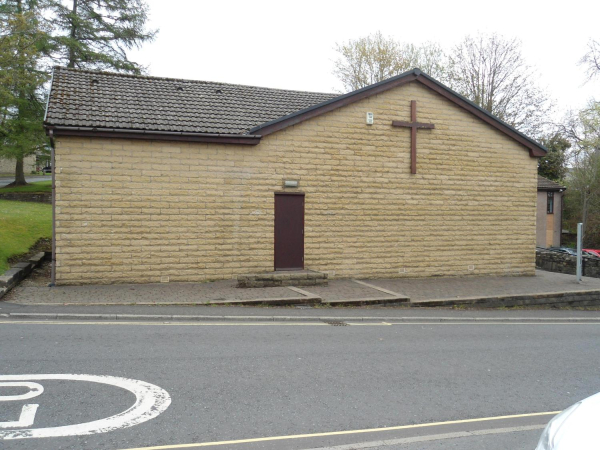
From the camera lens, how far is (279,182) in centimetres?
1503

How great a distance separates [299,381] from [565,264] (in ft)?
68.6

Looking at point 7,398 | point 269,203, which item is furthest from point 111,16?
point 7,398

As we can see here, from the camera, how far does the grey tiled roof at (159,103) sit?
44.1ft

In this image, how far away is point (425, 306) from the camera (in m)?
13.3

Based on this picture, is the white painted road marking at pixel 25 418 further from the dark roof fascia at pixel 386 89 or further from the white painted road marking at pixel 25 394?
the dark roof fascia at pixel 386 89

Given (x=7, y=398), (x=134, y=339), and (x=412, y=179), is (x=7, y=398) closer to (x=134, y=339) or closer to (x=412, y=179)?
(x=134, y=339)

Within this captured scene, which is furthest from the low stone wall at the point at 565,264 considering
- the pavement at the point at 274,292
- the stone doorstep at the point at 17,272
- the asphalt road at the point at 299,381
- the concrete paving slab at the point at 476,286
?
the stone doorstep at the point at 17,272

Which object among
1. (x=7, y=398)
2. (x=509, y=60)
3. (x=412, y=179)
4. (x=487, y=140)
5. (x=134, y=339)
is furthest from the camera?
(x=509, y=60)

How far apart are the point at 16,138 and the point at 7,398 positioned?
87.6ft

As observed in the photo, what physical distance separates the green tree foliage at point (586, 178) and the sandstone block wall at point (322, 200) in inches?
1174

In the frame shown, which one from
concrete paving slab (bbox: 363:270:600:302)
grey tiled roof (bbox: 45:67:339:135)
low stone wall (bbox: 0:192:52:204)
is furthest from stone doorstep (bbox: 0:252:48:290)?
low stone wall (bbox: 0:192:52:204)

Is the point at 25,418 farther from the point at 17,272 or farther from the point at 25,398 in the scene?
the point at 17,272

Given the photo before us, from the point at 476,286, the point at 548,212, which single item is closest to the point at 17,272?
the point at 476,286

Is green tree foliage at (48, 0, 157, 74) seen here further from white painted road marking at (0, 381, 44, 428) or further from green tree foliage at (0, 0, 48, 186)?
white painted road marking at (0, 381, 44, 428)
